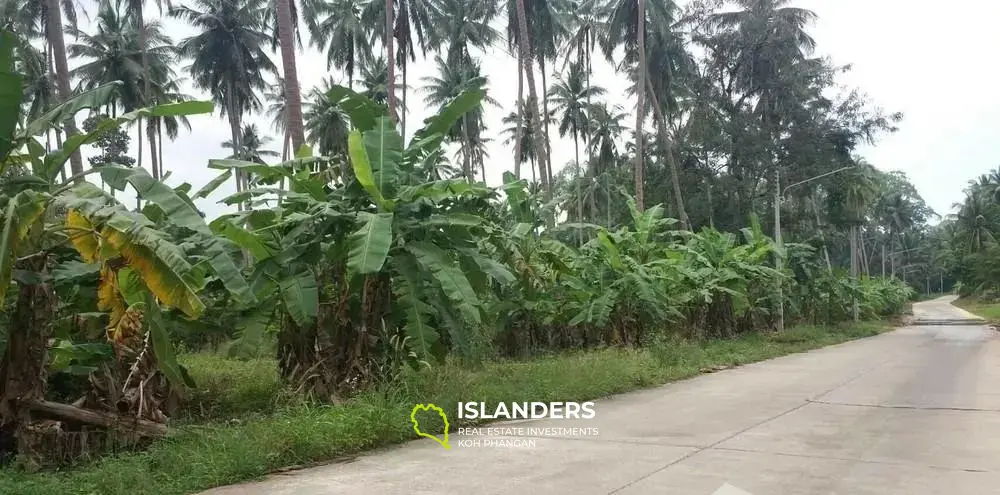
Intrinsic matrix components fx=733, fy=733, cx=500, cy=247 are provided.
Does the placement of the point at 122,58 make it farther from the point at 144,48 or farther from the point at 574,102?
the point at 574,102

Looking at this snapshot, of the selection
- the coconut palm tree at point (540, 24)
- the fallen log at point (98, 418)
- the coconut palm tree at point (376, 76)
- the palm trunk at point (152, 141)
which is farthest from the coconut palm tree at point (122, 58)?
the fallen log at point (98, 418)

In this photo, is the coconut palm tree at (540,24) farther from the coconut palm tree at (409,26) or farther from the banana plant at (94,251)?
the banana plant at (94,251)

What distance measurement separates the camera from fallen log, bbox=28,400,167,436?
21.3ft

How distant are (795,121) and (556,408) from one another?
2846 centimetres

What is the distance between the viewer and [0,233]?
18.7 ft

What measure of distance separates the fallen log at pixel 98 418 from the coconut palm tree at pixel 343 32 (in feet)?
96.4

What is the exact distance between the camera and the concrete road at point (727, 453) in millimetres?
5777

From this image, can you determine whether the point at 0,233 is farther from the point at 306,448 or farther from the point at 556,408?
the point at 556,408

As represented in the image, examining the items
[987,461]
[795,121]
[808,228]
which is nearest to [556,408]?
[987,461]

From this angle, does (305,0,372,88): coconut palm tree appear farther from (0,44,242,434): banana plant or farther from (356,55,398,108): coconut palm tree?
(0,44,242,434): banana plant

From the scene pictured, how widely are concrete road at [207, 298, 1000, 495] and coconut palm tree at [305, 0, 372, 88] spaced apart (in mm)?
28066

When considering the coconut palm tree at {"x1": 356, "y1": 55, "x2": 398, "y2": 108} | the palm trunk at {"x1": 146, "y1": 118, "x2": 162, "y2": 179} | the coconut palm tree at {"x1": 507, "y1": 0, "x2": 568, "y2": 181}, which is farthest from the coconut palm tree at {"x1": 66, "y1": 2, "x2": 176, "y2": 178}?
the coconut palm tree at {"x1": 507, "y1": 0, "x2": 568, "y2": 181}

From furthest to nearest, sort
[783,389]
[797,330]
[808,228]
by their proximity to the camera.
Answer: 1. [808,228]
2. [797,330]
3. [783,389]

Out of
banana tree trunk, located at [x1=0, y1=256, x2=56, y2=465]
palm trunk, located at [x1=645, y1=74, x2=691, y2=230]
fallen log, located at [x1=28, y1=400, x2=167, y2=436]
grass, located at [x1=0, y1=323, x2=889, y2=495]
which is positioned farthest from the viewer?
palm trunk, located at [x1=645, y1=74, x2=691, y2=230]
